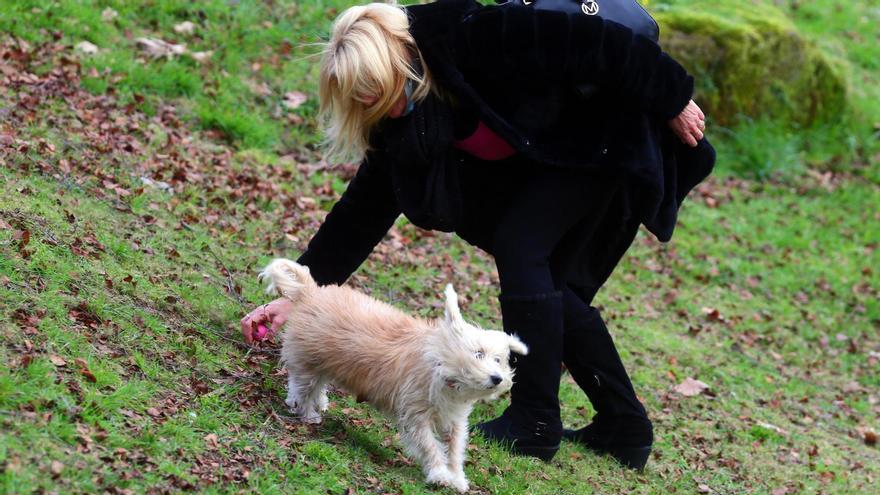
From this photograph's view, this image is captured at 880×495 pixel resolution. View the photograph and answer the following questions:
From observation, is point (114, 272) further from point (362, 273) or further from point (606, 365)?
point (606, 365)

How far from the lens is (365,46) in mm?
4117

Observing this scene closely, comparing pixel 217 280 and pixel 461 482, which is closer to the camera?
pixel 461 482

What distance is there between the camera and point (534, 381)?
14.9 feet

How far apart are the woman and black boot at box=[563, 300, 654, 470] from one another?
0.10ft

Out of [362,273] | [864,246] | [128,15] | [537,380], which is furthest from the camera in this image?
[864,246]

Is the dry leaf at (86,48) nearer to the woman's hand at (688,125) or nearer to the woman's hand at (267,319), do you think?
the woman's hand at (267,319)

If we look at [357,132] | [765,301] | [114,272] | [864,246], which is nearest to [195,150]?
[114,272]

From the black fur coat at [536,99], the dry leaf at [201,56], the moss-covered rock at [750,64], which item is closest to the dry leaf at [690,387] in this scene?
the black fur coat at [536,99]

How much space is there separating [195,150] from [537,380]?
407 cm

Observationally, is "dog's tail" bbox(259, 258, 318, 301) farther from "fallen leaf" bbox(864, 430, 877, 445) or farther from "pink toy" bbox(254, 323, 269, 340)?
"fallen leaf" bbox(864, 430, 877, 445)

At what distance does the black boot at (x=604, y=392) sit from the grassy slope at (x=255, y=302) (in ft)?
0.50

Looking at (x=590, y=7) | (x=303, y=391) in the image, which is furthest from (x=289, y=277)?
(x=590, y=7)

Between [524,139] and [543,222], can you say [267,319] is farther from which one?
[524,139]

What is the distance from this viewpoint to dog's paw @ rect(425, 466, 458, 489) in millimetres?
4203
